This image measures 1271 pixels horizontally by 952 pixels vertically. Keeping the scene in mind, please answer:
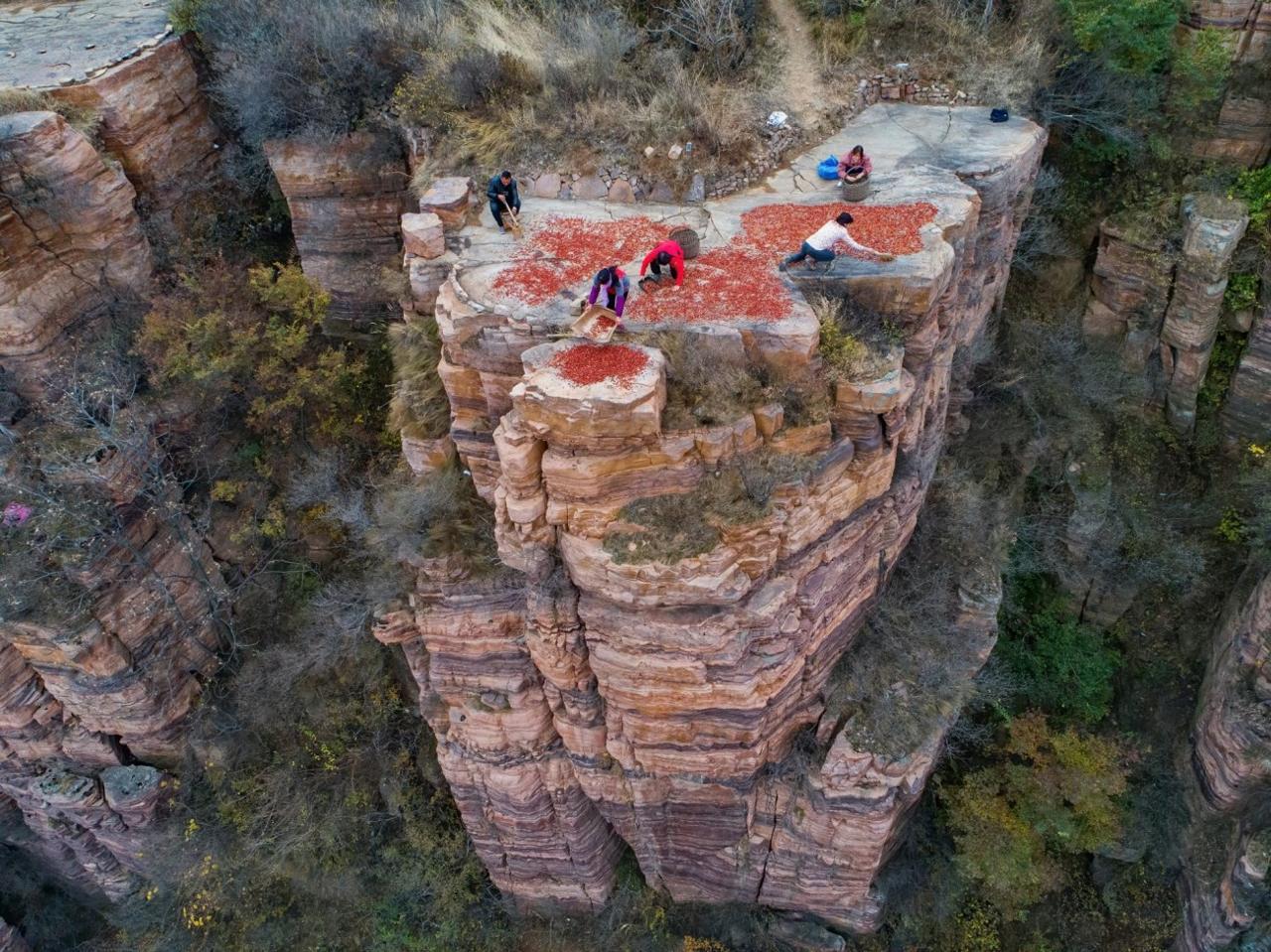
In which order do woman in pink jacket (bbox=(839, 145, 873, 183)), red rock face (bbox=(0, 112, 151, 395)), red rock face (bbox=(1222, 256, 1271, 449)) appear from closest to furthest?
woman in pink jacket (bbox=(839, 145, 873, 183))
red rock face (bbox=(0, 112, 151, 395))
red rock face (bbox=(1222, 256, 1271, 449))

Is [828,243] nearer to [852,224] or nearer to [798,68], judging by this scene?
[852,224]

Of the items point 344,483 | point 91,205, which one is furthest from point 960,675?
point 91,205

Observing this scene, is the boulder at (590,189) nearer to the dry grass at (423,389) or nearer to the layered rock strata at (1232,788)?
the dry grass at (423,389)

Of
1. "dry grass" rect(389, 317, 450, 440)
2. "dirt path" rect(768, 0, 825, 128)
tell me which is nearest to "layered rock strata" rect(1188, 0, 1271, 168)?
"dirt path" rect(768, 0, 825, 128)

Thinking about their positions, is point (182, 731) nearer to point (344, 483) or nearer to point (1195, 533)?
point (344, 483)

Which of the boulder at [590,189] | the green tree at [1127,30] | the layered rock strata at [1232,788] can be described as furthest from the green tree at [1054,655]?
the boulder at [590,189]

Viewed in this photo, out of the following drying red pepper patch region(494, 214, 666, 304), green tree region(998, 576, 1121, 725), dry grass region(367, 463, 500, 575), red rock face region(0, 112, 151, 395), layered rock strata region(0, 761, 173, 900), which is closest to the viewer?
drying red pepper patch region(494, 214, 666, 304)

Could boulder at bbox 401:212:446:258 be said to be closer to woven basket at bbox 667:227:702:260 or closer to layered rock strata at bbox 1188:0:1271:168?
woven basket at bbox 667:227:702:260
